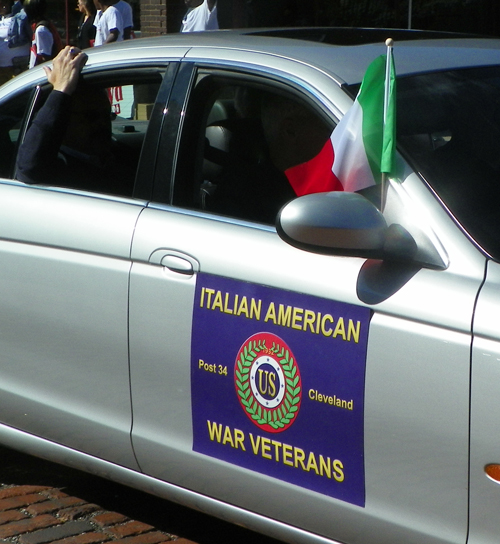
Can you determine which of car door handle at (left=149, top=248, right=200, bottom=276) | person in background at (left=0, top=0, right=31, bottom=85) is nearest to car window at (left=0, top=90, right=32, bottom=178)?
car door handle at (left=149, top=248, right=200, bottom=276)

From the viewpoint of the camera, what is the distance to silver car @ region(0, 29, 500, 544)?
2305 mm

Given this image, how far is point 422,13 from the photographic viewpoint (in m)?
12.7

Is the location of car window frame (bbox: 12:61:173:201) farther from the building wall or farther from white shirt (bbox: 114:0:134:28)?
the building wall

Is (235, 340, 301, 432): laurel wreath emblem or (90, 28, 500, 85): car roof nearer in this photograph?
(235, 340, 301, 432): laurel wreath emblem

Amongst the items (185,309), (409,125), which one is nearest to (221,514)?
(185,309)

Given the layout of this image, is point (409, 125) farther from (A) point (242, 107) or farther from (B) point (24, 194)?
(B) point (24, 194)

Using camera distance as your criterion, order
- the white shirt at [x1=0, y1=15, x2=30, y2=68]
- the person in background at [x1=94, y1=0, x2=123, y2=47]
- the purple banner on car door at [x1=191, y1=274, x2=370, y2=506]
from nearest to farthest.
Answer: the purple banner on car door at [x1=191, y1=274, x2=370, y2=506] < the person in background at [x1=94, y1=0, x2=123, y2=47] < the white shirt at [x1=0, y1=15, x2=30, y2=68]

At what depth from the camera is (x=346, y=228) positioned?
7.83 feet

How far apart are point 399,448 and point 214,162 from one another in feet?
4.18

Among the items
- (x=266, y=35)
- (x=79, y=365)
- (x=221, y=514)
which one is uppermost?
(x=266, y=35)

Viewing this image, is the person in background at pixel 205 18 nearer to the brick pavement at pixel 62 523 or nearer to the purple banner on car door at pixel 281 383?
the brick pavement at pixel 62 523

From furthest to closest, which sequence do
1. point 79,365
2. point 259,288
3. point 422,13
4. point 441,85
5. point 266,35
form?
point 422,13, point 266,35, point 79,365, point 441,85, point 259,288

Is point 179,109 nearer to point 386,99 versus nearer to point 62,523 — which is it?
point 386,99

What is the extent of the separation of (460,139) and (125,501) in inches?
77.9
